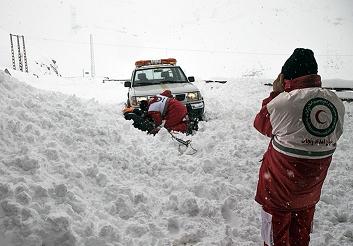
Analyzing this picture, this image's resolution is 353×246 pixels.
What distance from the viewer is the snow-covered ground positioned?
2.94 meters

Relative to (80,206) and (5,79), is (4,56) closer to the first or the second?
(5,79)

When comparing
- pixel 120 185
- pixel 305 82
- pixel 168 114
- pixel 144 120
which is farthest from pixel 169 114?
pixel 305 82

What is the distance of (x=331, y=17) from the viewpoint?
38.1 meters

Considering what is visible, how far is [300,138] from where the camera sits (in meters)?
2.34

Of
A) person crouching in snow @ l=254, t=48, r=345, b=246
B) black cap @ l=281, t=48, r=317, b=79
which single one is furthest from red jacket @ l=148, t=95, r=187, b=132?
black cap @ l=281, t=48, r=317, b=79

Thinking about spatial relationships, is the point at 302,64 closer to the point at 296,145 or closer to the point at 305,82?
the point at 305,82

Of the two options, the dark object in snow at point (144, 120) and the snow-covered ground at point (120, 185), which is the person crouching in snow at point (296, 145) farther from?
the dark object in snow at point (144, 120)

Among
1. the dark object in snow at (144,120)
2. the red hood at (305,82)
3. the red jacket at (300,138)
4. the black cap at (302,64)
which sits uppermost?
the black cap at (302,64)

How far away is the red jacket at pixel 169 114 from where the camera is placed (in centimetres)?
668

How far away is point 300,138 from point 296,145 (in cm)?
6

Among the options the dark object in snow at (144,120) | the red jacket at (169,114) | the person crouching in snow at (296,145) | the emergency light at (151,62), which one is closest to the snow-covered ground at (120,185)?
the dark object in snow at (144,120)

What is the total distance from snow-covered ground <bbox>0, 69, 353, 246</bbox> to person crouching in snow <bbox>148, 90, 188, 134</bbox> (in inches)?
27.2

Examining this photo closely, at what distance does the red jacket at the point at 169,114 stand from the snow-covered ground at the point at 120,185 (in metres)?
0.69

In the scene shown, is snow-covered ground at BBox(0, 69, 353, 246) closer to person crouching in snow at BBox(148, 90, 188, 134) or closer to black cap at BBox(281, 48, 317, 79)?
person crouching in snow at BBox(148, 90, 188, 134)
